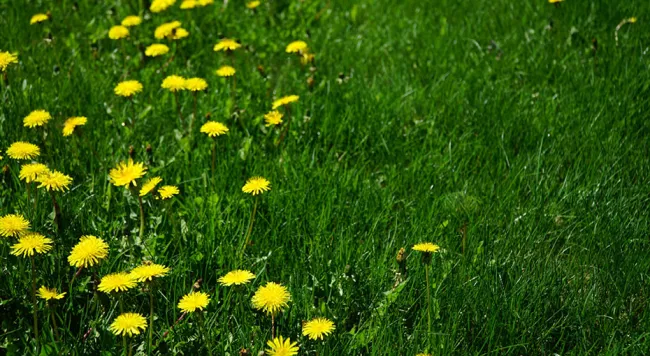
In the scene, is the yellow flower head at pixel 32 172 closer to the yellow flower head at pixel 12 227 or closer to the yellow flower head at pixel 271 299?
the yellow flower head at pixel 12 227

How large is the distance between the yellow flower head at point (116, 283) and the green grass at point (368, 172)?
5.6 inches

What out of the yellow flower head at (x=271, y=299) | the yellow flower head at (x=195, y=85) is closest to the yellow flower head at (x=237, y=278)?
the yellow flower head at (x=271, y=299)

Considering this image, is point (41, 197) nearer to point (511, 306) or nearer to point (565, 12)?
point (511, 306)

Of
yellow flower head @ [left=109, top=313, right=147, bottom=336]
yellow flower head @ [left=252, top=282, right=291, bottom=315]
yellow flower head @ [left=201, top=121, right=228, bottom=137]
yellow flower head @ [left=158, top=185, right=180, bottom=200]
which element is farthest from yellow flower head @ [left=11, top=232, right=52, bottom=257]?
yellow flower head @ [left=201, top=121, right=228, bottom=137]

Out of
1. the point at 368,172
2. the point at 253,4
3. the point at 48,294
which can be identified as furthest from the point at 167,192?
the point at 253,4

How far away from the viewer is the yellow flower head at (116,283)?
6.23 ft

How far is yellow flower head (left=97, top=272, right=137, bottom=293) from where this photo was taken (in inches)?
74.7

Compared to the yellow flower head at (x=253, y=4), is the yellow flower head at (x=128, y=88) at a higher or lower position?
lower

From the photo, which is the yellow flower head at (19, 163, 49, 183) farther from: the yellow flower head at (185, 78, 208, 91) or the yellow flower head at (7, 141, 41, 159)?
the yellow flower head at (185, 78, 208, 91)

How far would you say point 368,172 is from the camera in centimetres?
292

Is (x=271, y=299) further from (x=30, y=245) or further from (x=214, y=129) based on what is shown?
(x=214, y=129)

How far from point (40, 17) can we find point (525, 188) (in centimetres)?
225

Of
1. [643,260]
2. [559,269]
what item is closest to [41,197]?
[559,269]

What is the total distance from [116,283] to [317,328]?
0.51 m
